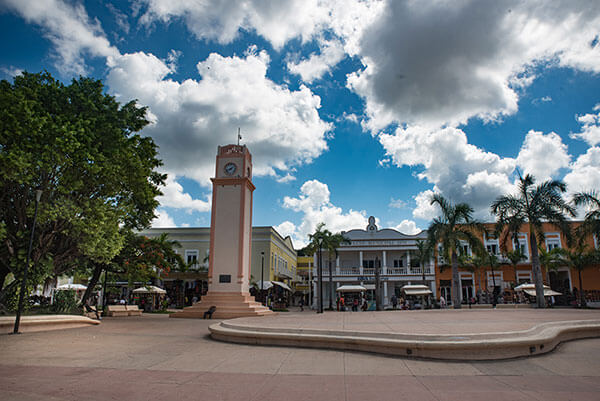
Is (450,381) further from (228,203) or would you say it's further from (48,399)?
(228,203)

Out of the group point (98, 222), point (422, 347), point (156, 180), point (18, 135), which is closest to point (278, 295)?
point (156, 180)

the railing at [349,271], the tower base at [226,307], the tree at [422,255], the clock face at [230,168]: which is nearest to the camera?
the tower base at [226,307]

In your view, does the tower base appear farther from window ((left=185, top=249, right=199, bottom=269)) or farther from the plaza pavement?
window ((left=185, top=249, right=199, bottom=269))

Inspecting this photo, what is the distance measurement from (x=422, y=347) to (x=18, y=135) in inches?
553

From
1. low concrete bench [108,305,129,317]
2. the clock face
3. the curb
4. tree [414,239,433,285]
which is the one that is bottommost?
low concrete bench [108,305,129,317]

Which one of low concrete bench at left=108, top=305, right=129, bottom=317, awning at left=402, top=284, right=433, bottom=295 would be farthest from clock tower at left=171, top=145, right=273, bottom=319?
awning at left=402, top=284, right=433, bottom=295

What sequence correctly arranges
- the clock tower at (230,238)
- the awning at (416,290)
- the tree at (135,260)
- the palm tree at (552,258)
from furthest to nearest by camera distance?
1. the palm tree at (552,258)
2. the awning at (416,290)
3. the clock tower at (230,238)
4. the tree at (135,260)

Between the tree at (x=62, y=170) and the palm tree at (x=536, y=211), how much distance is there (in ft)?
67.8

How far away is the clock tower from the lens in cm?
2279

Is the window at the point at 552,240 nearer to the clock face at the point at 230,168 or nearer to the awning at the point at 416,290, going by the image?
the awning at the point at 416,290

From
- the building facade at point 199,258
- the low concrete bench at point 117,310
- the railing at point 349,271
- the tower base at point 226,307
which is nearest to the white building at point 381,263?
Answer: the railing at point 349,271

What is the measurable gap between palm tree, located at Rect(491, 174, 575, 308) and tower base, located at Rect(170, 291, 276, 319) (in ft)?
51.5

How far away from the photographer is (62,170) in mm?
14930

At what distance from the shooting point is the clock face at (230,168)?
2522cm
